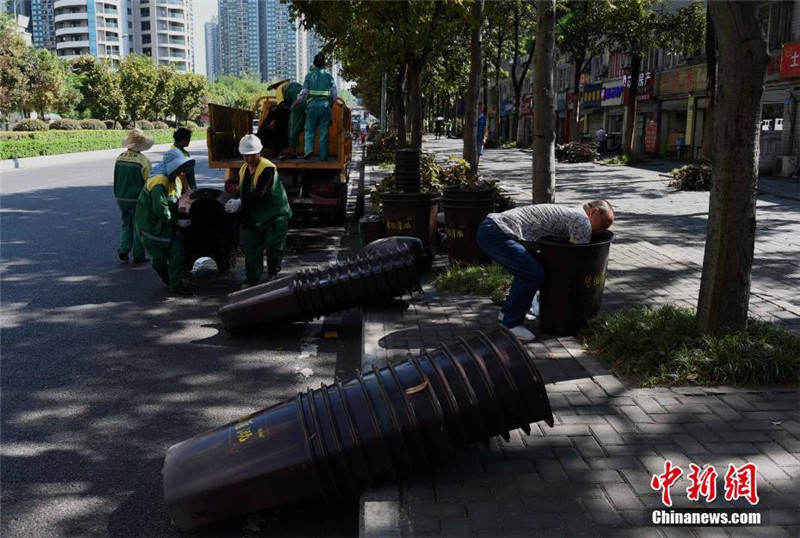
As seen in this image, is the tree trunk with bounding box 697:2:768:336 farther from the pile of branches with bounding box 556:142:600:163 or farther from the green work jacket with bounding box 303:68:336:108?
the pile of branches with bounding box 556:142:600:163

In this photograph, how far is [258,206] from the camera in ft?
26.0

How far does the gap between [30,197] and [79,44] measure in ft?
418

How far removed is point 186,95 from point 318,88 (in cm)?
6654

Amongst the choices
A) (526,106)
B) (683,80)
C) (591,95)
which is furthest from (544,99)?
(526,106)

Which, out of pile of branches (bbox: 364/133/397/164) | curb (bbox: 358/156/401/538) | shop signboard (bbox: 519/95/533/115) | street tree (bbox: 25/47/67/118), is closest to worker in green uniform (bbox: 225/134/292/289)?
curb (bbox: 358/156/401/538)

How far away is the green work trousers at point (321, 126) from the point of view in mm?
12109

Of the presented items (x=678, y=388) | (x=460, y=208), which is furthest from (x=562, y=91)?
(x=678, y=388)

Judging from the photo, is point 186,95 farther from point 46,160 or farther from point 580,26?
point 580,26

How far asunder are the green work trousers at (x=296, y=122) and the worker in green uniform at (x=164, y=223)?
15.7 ft

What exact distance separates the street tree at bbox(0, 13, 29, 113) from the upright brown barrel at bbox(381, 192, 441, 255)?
42.9 m

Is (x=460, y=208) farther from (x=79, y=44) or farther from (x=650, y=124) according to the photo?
(x=79, y=44)

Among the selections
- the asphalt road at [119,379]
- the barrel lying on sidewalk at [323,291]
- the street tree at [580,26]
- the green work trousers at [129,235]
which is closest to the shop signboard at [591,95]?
the street tree at [580,26]

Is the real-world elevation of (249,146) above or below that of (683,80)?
below

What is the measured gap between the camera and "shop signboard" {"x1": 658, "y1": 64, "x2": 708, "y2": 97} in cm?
2972
